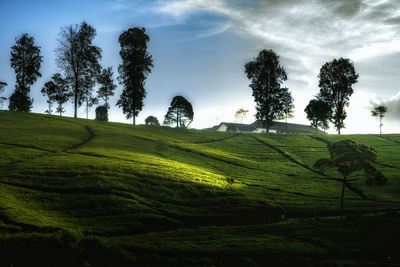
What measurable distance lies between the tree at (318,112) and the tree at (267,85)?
24.3 m

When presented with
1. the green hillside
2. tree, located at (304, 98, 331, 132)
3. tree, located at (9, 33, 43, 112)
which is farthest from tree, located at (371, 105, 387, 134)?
tree, located at (9, 33, 43, 112)

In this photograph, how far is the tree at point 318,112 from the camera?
416ft

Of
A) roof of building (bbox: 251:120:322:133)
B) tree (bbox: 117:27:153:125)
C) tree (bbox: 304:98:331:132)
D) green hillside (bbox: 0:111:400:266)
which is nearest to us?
green hillside (bbox: 0:111:400:266)

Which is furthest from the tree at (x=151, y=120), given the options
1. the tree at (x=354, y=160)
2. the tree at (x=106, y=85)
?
the tree at (x=354, y=160)

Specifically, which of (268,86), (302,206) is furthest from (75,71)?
(302,206)

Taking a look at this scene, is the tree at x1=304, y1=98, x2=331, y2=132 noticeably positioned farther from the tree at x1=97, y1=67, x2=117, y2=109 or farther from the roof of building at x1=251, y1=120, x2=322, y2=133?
the tree at x1=97, y1=67, x2=117, y2=109

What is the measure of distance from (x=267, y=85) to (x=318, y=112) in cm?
3660

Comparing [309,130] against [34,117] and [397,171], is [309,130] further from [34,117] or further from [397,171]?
[34,117]

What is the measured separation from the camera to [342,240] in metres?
28.0

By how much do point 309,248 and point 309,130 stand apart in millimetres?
171712

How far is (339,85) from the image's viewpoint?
119 metres

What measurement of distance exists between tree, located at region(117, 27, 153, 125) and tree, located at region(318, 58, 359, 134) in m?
74.7

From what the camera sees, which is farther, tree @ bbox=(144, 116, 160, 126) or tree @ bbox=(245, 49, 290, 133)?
tree @ bbox=(144, 116, 160, 126)

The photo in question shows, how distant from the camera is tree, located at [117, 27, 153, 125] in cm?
9669
